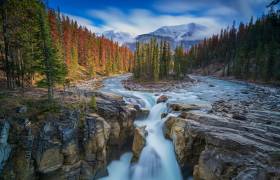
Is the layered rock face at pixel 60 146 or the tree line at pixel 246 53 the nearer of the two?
the layered rock face at pixel 60 146

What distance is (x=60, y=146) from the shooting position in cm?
1119

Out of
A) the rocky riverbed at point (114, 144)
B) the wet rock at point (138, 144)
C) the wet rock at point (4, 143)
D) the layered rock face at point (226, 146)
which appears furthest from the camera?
the wet rock at point (138, 144)

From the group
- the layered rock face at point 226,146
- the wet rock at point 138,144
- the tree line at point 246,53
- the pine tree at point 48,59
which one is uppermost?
the tree line at point 246,53

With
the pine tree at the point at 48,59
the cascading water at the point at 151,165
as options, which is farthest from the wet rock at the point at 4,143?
the cascading water at the point at 151,165

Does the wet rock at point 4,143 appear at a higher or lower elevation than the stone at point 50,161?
higher

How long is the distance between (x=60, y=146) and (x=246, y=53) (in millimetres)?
70454

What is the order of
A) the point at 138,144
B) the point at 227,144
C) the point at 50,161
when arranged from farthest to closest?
1. the point at 138,144
2. the point at 50,161
3. the point at 227,144

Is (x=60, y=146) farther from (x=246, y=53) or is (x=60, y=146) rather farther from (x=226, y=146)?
(x=246, y=53)

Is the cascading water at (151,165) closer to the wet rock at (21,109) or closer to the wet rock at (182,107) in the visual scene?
the wet rock at (182,107)

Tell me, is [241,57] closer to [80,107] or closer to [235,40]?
[235,40]

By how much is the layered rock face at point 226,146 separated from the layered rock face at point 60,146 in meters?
6.27

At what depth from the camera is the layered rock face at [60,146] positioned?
33.4 feet

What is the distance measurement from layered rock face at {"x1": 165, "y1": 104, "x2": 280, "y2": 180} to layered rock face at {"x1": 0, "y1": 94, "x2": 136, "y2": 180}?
6.27 m

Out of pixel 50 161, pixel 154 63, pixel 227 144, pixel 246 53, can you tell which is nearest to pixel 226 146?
pixel 227 144
